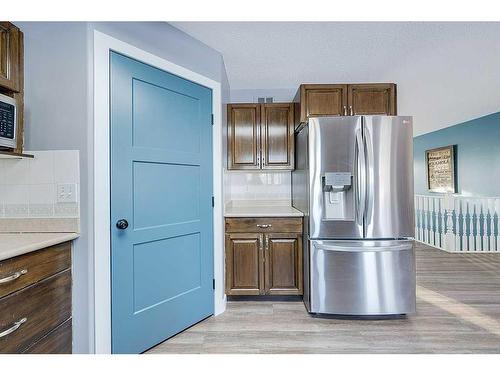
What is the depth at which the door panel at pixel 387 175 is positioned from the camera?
7.72 feet

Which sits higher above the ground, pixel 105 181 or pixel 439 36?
pixel 439 36

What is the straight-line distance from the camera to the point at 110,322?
175 centimetres

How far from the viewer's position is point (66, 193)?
1652 millimetres

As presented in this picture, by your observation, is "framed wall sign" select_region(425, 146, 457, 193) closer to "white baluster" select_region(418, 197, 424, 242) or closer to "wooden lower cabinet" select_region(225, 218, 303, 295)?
"white baluster" select_region(418, 197, 424, 242)

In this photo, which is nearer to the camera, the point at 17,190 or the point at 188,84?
the point at 17,190

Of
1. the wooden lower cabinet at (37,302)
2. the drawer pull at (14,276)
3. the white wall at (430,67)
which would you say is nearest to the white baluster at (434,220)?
the white wall at (430,67)

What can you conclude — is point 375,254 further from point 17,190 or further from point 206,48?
point 17,190

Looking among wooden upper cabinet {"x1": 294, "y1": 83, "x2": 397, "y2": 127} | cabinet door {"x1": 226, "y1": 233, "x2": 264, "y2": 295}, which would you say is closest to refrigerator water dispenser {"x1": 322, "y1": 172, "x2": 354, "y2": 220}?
cabinet door {"x1": 226, "y1": 233, "x2": 264, "y2": 295}

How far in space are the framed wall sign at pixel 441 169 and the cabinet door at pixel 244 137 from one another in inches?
198

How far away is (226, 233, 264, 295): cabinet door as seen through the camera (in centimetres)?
275

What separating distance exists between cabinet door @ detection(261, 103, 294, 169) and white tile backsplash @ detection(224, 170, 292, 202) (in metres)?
0.32
